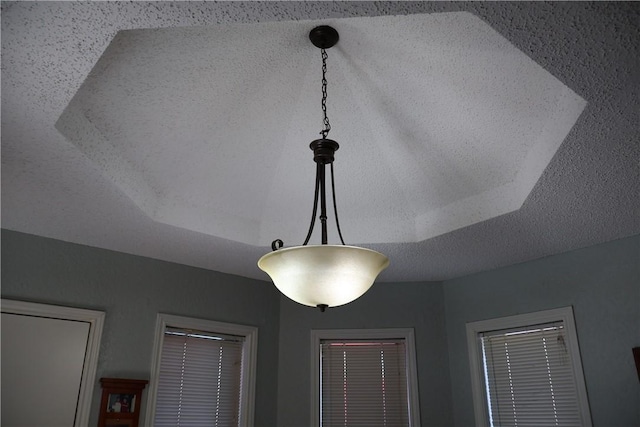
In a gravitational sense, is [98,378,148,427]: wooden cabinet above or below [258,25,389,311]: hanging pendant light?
below

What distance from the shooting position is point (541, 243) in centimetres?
342

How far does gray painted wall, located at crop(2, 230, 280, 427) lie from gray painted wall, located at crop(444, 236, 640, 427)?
4.97 feet

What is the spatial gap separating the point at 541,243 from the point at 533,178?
954 mm

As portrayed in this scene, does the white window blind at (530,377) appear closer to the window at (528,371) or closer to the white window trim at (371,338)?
the window at (528,371)

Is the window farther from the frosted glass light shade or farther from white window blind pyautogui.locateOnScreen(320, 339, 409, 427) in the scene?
the frosted glass light shade

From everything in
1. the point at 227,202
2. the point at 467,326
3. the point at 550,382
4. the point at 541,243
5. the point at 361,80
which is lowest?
the point at 550,382

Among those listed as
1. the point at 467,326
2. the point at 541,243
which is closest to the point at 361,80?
the point at 541,243

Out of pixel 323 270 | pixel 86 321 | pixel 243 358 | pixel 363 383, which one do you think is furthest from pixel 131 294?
pixel 323 270

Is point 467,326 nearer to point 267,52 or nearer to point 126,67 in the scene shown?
point 267,52

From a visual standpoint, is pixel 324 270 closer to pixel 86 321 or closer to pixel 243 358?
pixel 86 321

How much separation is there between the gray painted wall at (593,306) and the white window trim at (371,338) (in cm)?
30

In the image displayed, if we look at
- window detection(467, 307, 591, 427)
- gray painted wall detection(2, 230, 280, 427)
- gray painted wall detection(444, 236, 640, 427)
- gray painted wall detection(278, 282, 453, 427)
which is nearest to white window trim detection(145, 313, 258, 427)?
gray painted wall detection(2, 230, 280, 427)

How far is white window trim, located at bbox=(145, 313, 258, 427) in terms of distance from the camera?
3522mm

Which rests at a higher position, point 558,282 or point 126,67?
point 126,67
